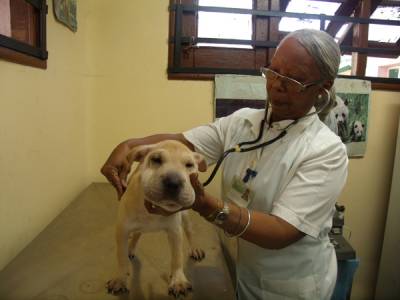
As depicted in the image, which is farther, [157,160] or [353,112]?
[353,112]

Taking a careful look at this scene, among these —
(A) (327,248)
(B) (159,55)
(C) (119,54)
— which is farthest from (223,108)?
(A) (327,248)

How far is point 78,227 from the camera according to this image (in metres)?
1.47

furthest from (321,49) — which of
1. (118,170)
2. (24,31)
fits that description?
(24,31)

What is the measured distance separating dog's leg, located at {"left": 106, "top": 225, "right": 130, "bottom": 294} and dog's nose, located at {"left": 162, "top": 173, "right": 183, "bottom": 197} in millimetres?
314

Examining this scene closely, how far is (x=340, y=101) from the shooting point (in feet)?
6.96

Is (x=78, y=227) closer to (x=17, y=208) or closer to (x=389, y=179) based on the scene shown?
(x=17, y=208)

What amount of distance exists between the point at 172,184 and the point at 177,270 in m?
0.38

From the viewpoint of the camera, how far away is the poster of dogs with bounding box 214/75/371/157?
2.00m

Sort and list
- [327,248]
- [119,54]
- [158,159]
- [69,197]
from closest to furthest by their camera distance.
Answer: [158,159], [327,248], [69,197], [119,54]

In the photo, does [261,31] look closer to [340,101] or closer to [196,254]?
[340,101]

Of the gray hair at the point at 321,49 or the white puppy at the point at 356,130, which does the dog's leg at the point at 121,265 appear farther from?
the white puppy at the point at 356,130

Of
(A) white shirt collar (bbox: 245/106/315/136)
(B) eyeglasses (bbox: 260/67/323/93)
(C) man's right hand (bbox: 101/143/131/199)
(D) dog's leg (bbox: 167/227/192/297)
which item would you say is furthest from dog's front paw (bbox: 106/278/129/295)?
(B) eyeglasses (bbox: 260/67/323/93)

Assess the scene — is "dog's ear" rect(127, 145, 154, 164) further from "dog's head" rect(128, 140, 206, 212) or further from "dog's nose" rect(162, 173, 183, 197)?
"dog's nose" rect(162, 173, 183, 197)

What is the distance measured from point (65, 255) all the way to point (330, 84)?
3.43ft
